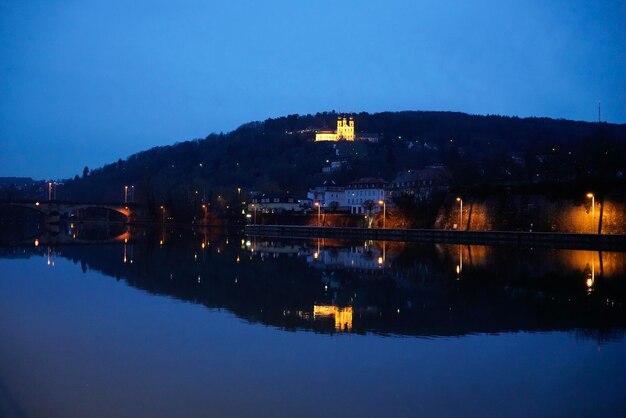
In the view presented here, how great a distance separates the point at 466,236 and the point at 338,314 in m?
29.5

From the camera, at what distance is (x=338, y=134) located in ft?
434

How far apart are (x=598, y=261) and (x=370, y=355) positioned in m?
19.4

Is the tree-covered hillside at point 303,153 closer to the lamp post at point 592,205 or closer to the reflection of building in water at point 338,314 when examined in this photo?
the lamp post at point 592,205

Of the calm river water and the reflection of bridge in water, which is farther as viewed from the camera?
the reflection of bridge in water

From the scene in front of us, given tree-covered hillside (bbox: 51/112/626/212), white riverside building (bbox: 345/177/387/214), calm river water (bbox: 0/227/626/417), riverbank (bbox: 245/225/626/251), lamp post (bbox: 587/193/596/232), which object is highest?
tree-covered hillside (bbox: 51/112/626/212)

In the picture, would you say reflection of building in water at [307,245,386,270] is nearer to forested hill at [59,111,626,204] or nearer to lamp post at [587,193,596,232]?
lamp post at [587,193,596,232]

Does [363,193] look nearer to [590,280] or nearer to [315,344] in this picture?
[590,280]

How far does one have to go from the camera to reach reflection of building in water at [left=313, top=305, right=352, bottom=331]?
1302 cm

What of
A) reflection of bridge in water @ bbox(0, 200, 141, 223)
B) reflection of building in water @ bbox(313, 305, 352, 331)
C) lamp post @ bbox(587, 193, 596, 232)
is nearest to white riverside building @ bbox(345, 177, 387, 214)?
reflection of bridge in water @ bbox(0, 200, 141, 223)

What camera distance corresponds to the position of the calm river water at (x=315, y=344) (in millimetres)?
A: 8305

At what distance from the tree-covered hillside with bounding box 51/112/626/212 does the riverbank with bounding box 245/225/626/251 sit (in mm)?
17506

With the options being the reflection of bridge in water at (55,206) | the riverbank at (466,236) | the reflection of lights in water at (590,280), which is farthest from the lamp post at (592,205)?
the reflection of bridge in water at (55,206)

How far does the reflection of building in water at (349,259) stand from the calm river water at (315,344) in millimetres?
3454

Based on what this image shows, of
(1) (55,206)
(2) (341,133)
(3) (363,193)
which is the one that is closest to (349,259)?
(3) (363,193)
